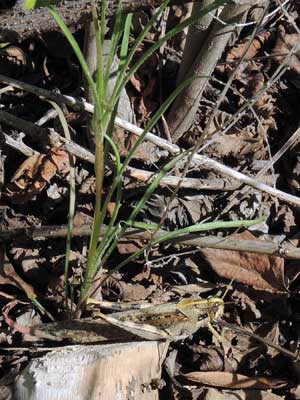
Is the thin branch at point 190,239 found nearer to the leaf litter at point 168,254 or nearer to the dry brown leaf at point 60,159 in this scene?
the leaf litter at point 168,254

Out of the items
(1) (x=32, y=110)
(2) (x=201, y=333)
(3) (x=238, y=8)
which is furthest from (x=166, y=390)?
(3) (x=238, y=8)

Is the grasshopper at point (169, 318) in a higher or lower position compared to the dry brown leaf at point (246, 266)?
lower

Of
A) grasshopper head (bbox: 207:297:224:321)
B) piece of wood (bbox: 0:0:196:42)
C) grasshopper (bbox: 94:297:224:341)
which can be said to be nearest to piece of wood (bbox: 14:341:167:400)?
grasshopper (bbox: 94:297:224:341)

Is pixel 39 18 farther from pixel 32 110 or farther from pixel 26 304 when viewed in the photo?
pixel 26 304

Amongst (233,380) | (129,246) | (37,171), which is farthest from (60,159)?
(233,380)

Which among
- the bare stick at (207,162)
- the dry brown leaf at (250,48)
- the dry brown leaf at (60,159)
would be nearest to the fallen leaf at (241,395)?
the bare stick at (207,162)

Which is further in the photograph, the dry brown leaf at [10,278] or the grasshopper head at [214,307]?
the dry brown leaf at [10,278]

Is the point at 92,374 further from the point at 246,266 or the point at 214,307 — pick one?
the point at 246,266

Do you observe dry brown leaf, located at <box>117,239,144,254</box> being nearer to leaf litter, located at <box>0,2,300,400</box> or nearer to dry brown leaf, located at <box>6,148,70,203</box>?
leaf litter, located at <box>0,2,300,400</box>
